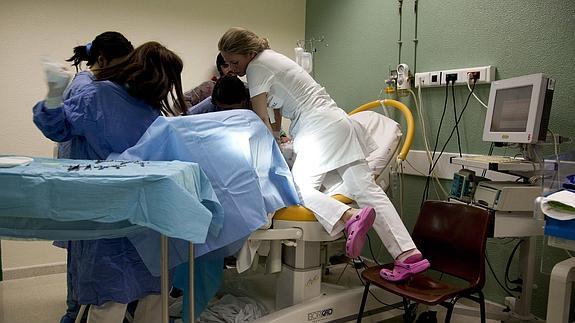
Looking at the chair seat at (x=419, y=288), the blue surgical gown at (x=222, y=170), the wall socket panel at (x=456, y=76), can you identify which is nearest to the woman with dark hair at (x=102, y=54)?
the blue surgical gown at (x=222, y=170)

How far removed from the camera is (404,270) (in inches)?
75.3

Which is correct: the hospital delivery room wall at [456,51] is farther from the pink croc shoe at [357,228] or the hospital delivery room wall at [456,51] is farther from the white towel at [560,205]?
the pink croc shoe at [357,228]

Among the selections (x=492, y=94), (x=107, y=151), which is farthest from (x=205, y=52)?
(x=492, y=94)

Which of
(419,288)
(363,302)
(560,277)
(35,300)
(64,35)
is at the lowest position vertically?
(35,300)

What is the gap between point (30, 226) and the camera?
1145mm

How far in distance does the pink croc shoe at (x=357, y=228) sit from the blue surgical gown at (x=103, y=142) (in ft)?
2.68

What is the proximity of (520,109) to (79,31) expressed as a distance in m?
2.93

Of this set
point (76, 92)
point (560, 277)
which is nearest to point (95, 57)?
point (76, 92)

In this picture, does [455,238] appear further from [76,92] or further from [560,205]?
[76,92]

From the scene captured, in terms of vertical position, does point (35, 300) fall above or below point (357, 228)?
below

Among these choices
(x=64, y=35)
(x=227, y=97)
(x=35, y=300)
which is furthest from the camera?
(x=64, y=35)

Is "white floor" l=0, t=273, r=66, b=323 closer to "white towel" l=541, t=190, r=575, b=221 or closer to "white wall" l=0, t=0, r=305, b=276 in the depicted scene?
"white wall" l=0, t=0, r=305, b=276

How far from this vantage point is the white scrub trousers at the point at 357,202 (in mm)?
1923

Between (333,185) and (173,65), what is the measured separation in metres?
0.99
